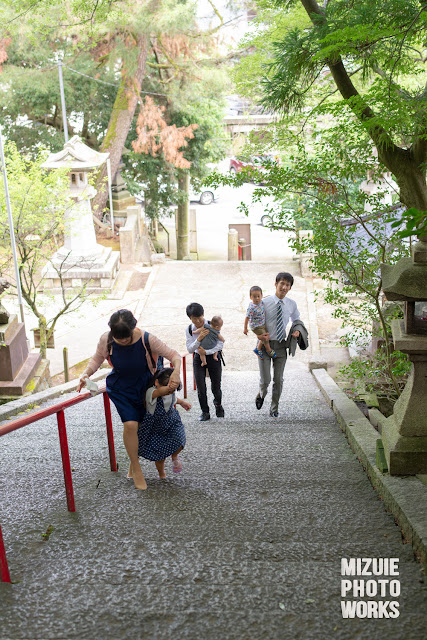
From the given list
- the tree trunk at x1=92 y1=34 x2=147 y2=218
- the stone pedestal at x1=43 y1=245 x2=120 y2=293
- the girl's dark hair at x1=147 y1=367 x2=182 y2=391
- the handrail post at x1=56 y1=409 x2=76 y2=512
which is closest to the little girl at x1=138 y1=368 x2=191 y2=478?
the girl's dark hair at x1=147 y1=367 x2=182 y2=391

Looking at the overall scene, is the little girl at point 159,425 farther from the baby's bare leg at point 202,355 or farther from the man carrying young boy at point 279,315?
the man carrying young boy at point 279,315

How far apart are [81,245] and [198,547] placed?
15.4 m

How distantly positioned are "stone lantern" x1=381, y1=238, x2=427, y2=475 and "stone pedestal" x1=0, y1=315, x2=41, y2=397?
6.87 m

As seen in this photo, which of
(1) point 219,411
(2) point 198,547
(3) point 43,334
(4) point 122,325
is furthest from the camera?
(3) point 43,334

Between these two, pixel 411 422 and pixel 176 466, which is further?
pixel 176 466

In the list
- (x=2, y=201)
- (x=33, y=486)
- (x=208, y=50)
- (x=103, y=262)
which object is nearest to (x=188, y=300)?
(x=103, y=262)

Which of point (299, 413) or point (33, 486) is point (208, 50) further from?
point (33, 486)

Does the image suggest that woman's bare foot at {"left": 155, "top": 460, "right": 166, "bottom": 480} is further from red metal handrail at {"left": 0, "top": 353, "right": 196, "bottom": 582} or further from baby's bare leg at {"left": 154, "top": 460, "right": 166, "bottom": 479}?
red metal handrail at {"left": 0, "top": 353, "right": 196, "bottom": 582}

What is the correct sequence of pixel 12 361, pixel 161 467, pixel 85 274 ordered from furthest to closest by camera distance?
pixel 85 274 < pixel 12 361 < pixel 161 467

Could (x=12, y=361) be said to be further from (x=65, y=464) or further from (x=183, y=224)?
(x=183, y=224)

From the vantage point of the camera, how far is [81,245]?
17.7 m

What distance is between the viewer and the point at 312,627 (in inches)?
99.7

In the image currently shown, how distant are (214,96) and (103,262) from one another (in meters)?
7.13

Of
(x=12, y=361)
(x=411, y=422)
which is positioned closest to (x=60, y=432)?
(x=411, y=422)
